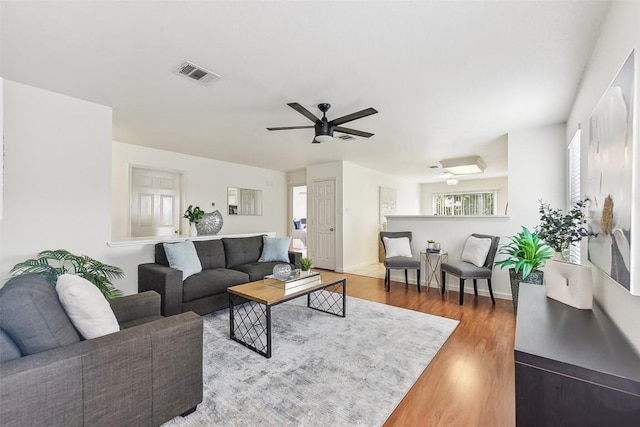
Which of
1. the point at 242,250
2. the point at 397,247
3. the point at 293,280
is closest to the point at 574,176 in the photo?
the point at 397,247

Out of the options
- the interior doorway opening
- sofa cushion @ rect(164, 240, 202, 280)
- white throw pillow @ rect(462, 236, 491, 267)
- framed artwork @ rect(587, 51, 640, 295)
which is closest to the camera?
framed artwork @ rect(587, 51, 640, 295)

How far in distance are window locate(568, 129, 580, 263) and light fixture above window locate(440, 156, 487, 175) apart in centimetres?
233

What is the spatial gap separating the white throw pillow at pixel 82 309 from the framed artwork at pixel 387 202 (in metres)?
6.48

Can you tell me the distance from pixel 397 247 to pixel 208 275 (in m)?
2.97

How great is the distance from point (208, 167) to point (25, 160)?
320 cm

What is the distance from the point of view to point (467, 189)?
8.91 meters

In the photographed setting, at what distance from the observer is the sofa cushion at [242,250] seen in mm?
3945

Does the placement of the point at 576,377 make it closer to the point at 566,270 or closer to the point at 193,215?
the point at 566,270

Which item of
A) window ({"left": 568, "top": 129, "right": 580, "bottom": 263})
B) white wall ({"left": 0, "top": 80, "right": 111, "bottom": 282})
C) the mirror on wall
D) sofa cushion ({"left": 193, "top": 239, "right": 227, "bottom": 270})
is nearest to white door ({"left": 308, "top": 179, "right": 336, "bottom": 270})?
the mirror on wall

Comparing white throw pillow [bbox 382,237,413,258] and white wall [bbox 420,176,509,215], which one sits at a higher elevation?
white wall [bbox 420,176,509,215]

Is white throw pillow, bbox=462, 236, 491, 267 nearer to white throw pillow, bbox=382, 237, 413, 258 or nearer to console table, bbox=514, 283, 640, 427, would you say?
white throw pillow, bbox=382, 237, 413, 258

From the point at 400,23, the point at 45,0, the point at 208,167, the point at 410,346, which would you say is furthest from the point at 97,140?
the point at 410,346

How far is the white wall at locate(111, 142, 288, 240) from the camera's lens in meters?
4.46

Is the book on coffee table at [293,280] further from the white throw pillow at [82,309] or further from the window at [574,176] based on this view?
the window at [574,176]
